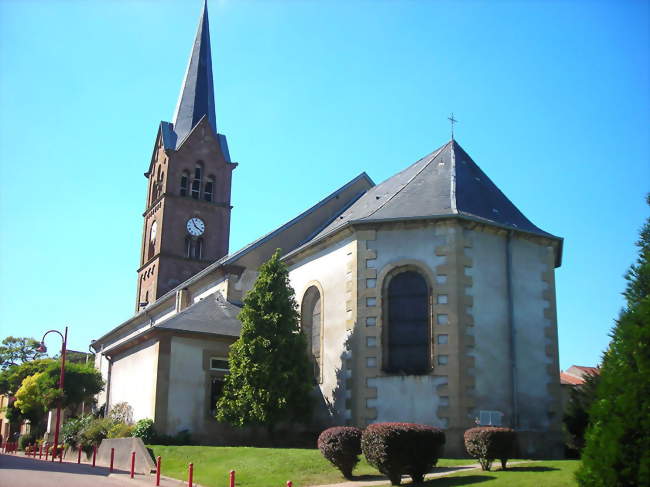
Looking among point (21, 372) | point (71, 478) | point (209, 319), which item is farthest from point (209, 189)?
point (71, 478)

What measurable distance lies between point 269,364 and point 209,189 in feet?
97.6

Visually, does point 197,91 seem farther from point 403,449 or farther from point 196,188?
point 403,449

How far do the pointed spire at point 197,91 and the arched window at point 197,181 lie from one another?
2410 mm

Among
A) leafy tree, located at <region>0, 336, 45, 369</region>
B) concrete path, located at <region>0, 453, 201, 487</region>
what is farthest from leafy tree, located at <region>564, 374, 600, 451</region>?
leafy tree, located at <region>0, 336, 45, 369</region>

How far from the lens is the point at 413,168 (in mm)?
28734

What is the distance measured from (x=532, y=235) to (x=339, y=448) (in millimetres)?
11450

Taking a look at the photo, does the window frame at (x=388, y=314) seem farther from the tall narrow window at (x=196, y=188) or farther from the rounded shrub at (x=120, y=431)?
the tall narrow window at (x=196, y=188)

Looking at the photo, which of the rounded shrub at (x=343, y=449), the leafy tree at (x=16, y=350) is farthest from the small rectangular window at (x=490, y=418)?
the leafy tree at (x=16, y=350)

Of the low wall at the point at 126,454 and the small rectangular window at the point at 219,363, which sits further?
the small rectangular window at the point at 219,363

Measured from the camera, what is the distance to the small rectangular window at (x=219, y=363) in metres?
27.2

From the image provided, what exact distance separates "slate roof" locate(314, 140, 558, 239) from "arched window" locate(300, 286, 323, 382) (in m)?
2.54

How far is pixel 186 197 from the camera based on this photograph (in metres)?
50.0

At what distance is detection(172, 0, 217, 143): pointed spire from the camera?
5181 centimetres

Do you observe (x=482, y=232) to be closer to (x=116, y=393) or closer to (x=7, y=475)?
(x=7, y=475)
